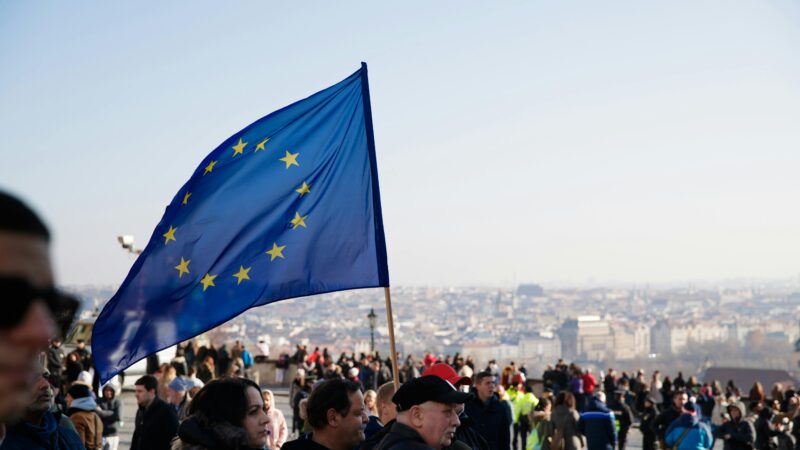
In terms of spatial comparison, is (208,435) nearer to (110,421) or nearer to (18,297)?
(18,297)

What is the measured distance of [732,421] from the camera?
47.9ft

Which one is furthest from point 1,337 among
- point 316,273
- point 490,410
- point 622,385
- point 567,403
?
point 622,385

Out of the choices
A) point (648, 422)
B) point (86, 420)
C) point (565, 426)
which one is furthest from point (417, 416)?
point (648, 422)

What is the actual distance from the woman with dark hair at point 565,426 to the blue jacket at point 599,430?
0.41 ft

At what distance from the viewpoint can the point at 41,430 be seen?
15.8 ft

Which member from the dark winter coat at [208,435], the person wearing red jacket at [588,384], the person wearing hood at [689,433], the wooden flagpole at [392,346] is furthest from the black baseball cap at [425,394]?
the person wearing red jacket at [588,384]

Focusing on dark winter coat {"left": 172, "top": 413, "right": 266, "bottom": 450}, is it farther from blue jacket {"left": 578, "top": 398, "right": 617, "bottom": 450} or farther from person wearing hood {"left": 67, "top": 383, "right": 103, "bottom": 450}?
blue jacket {"left": 578, "top": 398, "right": 617, "bottom": 450}

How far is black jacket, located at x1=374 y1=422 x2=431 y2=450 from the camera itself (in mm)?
4828

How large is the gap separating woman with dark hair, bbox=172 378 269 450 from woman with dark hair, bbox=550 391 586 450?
9.78 m

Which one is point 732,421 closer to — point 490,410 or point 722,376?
point 490,410

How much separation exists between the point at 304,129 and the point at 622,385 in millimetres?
14554

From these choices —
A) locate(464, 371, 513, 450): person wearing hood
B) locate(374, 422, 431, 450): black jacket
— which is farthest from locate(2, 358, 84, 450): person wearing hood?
locate(464, 371, 513, 450): person wearing hood

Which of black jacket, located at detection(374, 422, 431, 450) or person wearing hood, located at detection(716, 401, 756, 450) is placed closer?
black jacket, located at detection(374, 422, 431, 450)

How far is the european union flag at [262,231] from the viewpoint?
6.97 meters
